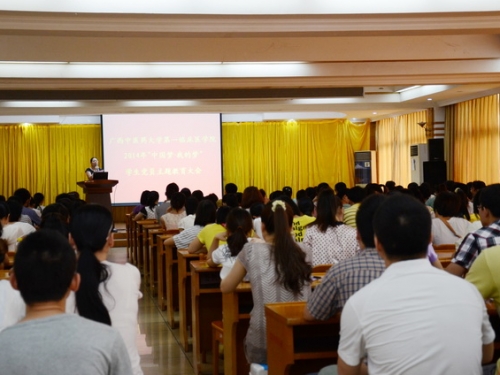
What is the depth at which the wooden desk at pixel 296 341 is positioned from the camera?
11.9 feet

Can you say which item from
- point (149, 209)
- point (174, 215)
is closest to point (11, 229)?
point (174, 215)

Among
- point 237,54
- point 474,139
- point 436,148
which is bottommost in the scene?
point 436,148

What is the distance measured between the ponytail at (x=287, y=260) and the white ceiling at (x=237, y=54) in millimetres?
3100

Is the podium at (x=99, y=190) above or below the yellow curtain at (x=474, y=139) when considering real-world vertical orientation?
below

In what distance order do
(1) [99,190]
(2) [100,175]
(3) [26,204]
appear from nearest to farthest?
(3) [26,204]
(1) [99,190]
(2) [100,175]

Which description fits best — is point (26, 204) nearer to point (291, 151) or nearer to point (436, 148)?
point (436, 148)

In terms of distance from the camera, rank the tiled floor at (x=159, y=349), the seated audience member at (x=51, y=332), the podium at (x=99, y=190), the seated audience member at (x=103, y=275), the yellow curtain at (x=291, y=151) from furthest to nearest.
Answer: the yellow curtain at (x=291, y=151)
the podium at (x=99, y=190)
the tiled floor at (x=159, y=349)
the seated audience member at (x=103, y=275)
the seated audience member at (x=51, y=332)

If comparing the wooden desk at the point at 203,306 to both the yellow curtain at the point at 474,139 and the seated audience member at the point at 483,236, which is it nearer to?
the seated audience member at the point at 483,236

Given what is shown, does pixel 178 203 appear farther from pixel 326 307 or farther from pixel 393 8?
pixel 326 307

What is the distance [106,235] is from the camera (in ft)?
9.34

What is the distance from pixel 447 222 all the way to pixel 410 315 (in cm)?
470

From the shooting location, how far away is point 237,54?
8969mm

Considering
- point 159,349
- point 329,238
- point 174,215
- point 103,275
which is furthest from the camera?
point 174,215

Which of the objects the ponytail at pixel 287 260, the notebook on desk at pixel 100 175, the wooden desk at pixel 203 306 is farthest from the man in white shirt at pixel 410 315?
the notebook on desk at pixel 100 175
